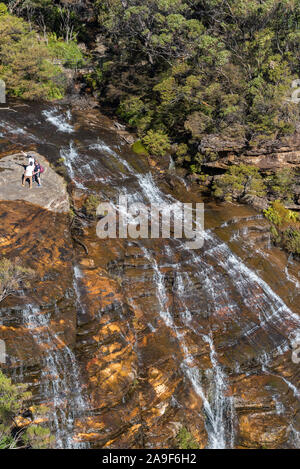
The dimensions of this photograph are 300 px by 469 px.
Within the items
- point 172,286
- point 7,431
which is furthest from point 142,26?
point 7,431

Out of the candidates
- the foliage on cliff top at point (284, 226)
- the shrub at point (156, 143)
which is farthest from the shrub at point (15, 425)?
the shrub at point (156, 143)

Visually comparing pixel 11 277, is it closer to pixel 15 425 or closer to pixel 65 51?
pixel 15 425

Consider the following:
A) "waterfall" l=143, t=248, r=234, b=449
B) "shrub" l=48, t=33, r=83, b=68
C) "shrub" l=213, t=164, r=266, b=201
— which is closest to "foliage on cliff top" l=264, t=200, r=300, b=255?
"shrub" l=213, t=164, r=266, b=201

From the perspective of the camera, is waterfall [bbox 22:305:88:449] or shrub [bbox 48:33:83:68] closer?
waterfall [bbox 22:305:88:449]

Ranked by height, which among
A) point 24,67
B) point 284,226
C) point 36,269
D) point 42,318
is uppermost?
point 24,67

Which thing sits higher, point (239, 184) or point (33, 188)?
point (239, 184)

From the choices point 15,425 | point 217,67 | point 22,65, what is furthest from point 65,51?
point 15,425

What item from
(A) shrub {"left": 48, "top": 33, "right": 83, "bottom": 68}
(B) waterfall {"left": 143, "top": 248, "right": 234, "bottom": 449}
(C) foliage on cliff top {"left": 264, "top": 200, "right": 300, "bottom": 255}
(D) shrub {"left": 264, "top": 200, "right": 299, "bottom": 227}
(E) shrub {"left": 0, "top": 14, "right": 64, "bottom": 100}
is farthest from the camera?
(A) shrub {"left": 48, "top": 33, "right": 83, "bottom": 68}

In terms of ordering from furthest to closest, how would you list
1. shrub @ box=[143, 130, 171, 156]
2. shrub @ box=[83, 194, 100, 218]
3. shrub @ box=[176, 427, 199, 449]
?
shrub @ box=[143, 130, 171, 156] < shrub @ box=[83, 194, 100, 218] < shrub @ box=[176, 427, 199, 449]

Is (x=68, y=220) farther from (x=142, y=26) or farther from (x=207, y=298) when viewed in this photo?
(x=142, y=26)

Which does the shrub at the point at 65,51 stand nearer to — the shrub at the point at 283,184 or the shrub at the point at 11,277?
the shrub at the point at 283,184

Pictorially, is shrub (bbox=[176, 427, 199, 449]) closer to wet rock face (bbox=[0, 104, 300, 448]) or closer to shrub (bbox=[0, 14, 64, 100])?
wet rock face (bbox=[0, 104, 300, 448])
